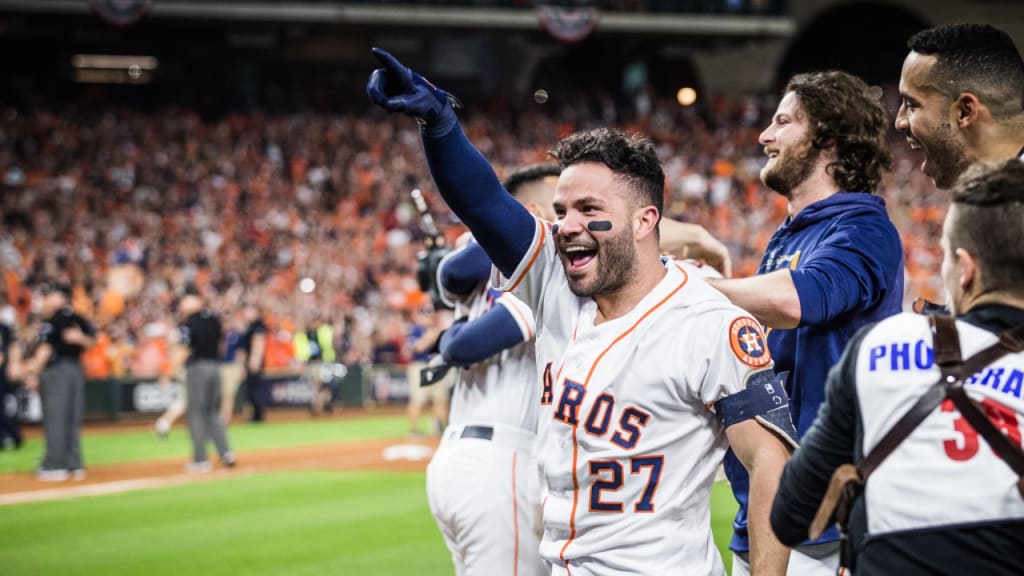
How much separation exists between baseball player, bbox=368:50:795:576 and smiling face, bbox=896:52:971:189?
84 cm

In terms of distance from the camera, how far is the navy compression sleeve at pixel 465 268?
434 centimetres

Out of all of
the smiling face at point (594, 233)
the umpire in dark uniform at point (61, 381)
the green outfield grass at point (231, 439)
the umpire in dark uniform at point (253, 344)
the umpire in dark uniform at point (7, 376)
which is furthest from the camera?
the umpire in dark uniform at point (253, 344)

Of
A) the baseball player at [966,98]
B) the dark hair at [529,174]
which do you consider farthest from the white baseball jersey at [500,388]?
the baseball player at [966,98]

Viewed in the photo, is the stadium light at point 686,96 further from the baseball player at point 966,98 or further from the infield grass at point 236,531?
the baseball player at point 966,98

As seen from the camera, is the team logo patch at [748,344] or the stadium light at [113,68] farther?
the stadium light at [113,68]

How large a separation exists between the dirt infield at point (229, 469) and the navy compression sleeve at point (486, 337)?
9076 mm

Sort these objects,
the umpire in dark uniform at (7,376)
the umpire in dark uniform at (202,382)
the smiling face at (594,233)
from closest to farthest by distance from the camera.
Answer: the smiling face at (594,233)
the umpire in dark uniform at (202,382)
the umpire in dark uniform at (7,376)

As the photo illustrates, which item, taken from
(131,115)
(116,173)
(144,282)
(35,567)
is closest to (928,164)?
(35,567)

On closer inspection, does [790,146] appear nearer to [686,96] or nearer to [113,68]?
[686,96]

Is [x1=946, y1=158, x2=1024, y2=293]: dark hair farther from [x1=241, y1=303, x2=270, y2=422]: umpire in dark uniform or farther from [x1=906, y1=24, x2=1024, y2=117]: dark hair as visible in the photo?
[x1=241, y1=303, x2=270, y2=422]: umpire in dark uniform

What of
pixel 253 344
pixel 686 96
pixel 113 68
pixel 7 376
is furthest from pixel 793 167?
pixel 113 68

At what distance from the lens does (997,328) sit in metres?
2.27

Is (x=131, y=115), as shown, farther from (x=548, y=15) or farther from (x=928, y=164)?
(x=928, y=164)

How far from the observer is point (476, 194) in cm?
303
